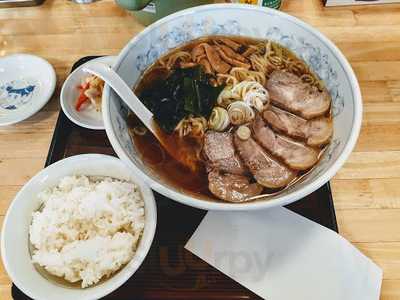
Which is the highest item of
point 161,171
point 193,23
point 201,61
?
point 193,23

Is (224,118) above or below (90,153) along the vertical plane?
above

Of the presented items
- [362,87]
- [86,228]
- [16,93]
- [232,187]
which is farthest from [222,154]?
[16,93]

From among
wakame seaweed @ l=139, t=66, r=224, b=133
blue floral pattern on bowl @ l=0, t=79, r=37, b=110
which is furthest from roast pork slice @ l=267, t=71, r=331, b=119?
blue floral pattern on bowl @ l=0, t=79, r=37, b=110

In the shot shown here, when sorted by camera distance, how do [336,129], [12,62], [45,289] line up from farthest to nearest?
[12,62]
[336,129]
[45,289]

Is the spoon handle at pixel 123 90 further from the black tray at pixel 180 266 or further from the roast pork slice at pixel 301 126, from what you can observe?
the roast pork slice at pixel 301 126

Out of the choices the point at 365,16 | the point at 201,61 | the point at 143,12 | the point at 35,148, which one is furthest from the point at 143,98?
the point at 365,16

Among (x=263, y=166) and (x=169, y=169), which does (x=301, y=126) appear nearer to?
(x=263, y=166)

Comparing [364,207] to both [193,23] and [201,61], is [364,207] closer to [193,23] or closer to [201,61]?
[201,61]
